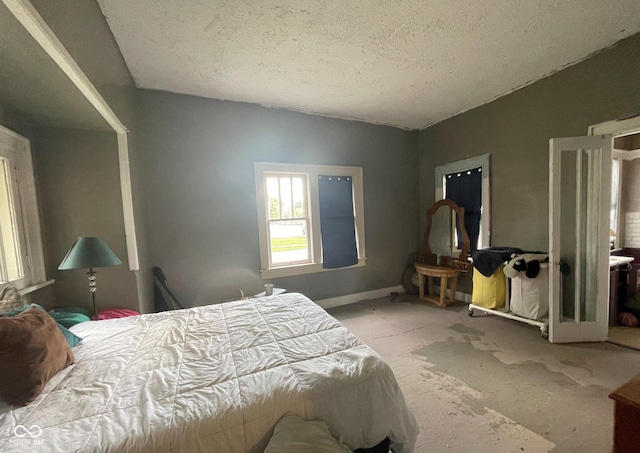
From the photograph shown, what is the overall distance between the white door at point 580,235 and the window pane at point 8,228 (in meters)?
4.31

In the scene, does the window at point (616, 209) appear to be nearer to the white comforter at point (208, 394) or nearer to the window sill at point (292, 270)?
the window sill at point (292, 270)

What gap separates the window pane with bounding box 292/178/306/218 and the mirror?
1.98 meters

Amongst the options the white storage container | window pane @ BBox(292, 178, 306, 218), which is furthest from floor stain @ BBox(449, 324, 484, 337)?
window pane @ BBox(292, 178, 306, 218)

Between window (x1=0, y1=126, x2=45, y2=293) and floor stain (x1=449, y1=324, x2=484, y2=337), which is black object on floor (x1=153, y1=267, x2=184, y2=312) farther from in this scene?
floor stain (x1=449, y1=324, x2=484, y2=337)

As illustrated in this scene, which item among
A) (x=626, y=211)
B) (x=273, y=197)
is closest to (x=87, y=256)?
(x=273, y=197)

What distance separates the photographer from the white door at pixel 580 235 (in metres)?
2.31

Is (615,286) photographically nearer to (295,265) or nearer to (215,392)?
(295,265)

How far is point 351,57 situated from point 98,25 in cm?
186

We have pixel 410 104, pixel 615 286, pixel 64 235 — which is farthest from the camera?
pixel 410 104

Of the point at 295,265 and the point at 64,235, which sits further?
the point at 295,265

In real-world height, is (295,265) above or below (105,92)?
below

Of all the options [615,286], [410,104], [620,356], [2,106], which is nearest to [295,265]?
[410,104]

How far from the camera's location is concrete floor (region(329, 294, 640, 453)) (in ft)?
4.68

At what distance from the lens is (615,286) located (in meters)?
2.74
